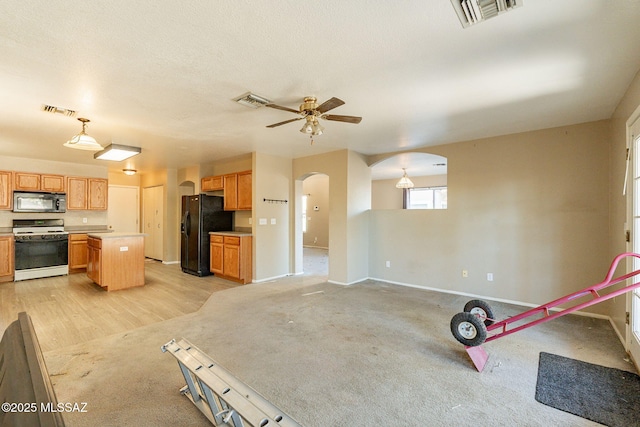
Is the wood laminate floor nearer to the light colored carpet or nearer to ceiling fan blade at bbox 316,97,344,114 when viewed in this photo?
the light colored carpet

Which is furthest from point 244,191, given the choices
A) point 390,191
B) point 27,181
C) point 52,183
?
point 390,191

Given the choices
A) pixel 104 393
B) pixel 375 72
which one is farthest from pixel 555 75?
pixel 104 393

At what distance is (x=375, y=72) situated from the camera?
248 centimetres

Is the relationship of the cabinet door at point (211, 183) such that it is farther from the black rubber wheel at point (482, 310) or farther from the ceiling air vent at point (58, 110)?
the black rubber wheel at point (482, 310)

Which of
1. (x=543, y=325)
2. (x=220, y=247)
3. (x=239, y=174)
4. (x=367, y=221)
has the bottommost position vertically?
(x=543, y=325)

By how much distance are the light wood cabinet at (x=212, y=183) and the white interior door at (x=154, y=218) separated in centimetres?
181

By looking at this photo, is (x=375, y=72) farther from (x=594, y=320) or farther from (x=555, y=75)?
(x=594, y=320)

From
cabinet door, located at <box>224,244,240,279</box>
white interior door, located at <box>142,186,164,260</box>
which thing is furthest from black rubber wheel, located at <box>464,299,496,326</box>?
white interior door, located at <box>142,186,164,260</box>

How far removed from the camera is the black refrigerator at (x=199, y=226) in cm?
625

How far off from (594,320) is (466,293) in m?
1.53

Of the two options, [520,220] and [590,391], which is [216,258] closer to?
[520,220]

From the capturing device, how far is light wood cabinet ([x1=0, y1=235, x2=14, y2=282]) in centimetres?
558

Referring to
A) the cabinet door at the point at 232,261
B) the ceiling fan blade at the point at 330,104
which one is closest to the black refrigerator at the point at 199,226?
the cabinet door at the point at 232,261

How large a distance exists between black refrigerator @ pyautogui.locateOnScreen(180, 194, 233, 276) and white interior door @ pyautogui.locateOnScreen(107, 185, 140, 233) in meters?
3.17
